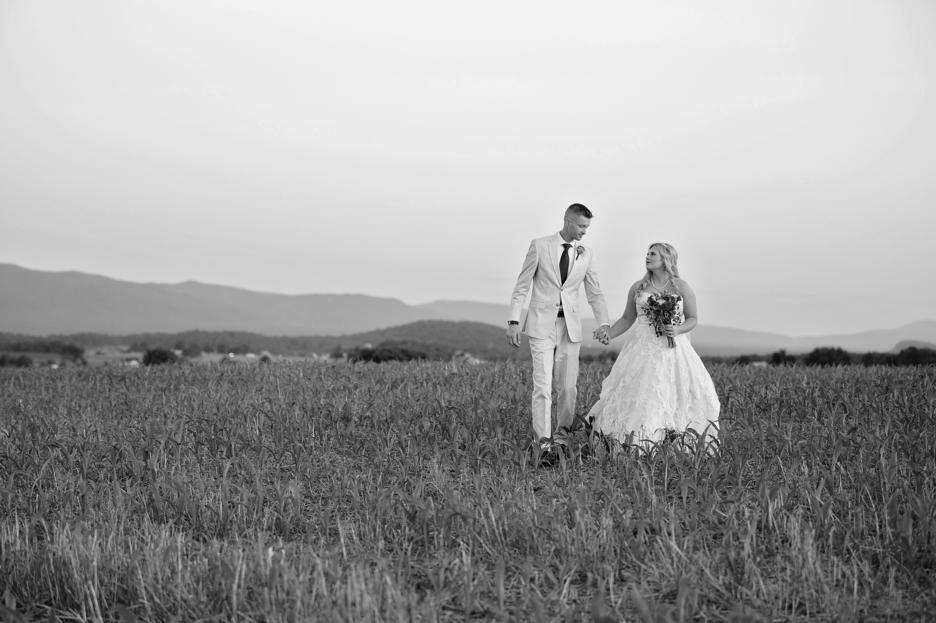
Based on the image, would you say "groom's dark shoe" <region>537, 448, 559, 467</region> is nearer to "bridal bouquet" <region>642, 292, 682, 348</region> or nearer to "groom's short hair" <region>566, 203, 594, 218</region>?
"bridal bouquet" <region>642, 292, 682, 348</region>

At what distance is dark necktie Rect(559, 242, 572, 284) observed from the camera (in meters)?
8.36

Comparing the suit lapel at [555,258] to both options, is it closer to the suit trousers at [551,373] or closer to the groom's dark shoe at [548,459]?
the suit trousers at [551,373]

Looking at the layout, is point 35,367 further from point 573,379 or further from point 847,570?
point 847,570

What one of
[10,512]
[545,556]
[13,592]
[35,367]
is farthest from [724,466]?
[35,367]

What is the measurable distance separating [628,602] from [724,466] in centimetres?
304

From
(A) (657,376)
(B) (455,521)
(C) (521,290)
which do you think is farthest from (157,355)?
(B) (455,521)

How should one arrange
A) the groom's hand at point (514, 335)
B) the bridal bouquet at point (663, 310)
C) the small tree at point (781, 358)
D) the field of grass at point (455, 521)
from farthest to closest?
the small tree at point (781, 358)
the bridal bouquet at point (663, 310)
the groom's hand at point (514, 335)
the field of grass at point (455, 521)

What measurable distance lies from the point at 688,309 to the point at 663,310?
0.44 m

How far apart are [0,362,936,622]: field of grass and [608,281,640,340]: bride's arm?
1.45 meters

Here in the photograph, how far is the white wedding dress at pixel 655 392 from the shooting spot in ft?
27.3

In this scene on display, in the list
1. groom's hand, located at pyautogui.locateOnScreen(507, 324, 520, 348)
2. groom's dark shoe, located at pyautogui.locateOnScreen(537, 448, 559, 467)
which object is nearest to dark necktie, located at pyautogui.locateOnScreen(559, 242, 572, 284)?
groom's hand, located at pyautogui.locateOnScreen(507, 324, 520, 348)

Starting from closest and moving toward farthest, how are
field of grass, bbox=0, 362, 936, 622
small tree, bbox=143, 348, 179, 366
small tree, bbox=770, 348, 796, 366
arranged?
field of grass, bbox=0, 362, 936, 622 → small tree, bbox=770, 348, 796, 366 → small tree, bbox=143, 348, 179, 366

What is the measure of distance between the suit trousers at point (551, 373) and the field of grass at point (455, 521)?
36 centimetres

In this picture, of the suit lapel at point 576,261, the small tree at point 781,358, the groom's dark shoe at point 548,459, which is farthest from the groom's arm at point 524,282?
the small tree at point 781,358
